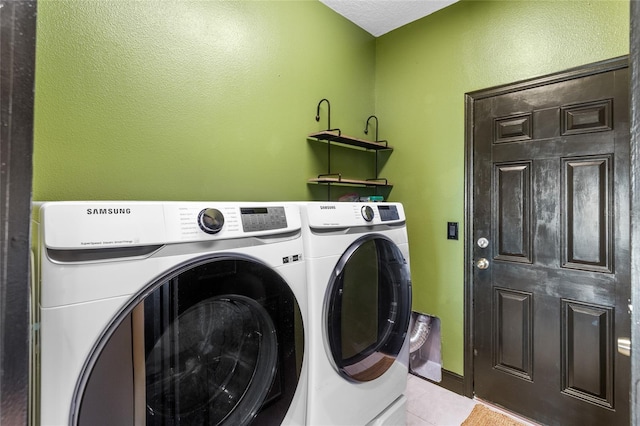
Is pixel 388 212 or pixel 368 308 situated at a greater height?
pixel 388 212

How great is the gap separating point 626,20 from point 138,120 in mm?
2290

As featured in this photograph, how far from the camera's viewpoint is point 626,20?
1.50m

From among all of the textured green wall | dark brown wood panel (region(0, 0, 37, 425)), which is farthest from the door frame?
dark brown wood panel (region(0, 0, 37, 425))

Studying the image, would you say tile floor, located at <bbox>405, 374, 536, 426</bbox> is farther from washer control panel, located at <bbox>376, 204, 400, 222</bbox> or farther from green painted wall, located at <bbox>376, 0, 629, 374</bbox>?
washer control panel, located at <bbox>376, 204, 400, 222</bbox>

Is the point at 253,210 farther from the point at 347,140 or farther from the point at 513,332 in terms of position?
the point at 513,332

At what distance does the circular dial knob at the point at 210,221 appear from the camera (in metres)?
0.86

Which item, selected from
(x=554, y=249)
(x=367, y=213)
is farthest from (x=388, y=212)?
(x=554, y=249)

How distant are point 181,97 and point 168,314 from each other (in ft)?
3.45

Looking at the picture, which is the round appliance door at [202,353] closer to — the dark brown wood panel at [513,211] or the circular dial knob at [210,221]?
the circular dial knob at [210,221]

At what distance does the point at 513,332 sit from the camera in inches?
74.0

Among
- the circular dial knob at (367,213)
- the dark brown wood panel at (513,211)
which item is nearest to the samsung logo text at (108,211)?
the circular dial knob at (367,213)

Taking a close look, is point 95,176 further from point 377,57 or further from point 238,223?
point 377,57

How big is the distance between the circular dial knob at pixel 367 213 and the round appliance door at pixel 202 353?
51 centimetres

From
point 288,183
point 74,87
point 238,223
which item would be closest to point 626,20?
point 288,183
